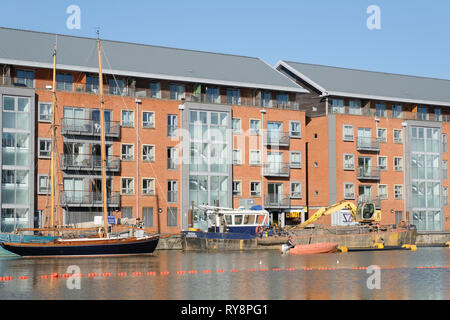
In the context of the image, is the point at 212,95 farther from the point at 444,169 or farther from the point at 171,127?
the point at 444,169

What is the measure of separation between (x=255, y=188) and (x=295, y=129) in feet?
28.3

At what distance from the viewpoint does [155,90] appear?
74.1 m

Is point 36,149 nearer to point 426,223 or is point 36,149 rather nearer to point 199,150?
point 199,150

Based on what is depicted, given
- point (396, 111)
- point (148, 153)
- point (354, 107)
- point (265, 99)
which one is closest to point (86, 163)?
point (148, 153)

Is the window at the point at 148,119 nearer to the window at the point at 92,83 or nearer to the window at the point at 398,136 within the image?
the window at the point at 92,83

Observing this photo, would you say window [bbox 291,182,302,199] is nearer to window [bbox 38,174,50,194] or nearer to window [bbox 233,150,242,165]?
window [bbox 233,150,242,165]

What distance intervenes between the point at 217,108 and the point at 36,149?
1915 centimetres

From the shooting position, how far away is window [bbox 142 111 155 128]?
237 ft

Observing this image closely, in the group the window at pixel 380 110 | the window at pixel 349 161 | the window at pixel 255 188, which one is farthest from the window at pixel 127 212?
the window at pixel 380 110

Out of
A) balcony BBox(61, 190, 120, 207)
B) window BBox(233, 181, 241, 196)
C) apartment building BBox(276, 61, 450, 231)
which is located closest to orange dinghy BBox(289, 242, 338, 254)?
window BBox(233, 181, 241, 196)

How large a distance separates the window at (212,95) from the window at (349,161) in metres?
17.2

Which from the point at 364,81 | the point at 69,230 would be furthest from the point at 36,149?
the point at 364,81

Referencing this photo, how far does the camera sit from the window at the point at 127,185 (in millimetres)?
70562

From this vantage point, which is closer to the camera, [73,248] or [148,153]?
[73,248]
